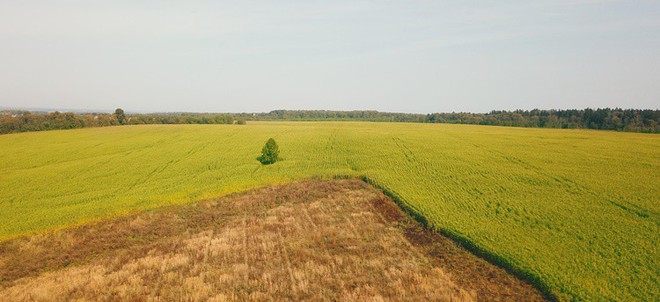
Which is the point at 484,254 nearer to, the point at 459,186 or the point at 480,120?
the point at 459,186

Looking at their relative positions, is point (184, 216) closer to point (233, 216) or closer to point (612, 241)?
point (233, 216)

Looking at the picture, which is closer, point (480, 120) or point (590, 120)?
point (590, 120)

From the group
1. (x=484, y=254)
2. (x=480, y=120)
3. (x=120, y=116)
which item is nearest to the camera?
(x=484, y=254)

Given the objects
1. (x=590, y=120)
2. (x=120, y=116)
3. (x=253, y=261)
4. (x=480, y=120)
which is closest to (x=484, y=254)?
(x=253, y=261)

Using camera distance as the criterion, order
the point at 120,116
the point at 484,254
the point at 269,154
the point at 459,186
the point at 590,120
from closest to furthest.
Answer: the point at 484,254
the point at 459,186
the point at 269,154
the point at 120,116
the point at 590,120

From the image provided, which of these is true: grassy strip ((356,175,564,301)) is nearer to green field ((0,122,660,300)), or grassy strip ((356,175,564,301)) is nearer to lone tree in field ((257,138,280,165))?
green field ((0,122,660,300))

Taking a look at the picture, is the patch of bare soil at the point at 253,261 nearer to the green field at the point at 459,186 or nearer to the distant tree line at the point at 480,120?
the green field at the point at 459,186

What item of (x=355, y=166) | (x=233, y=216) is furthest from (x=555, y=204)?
(x=233, y=216)
